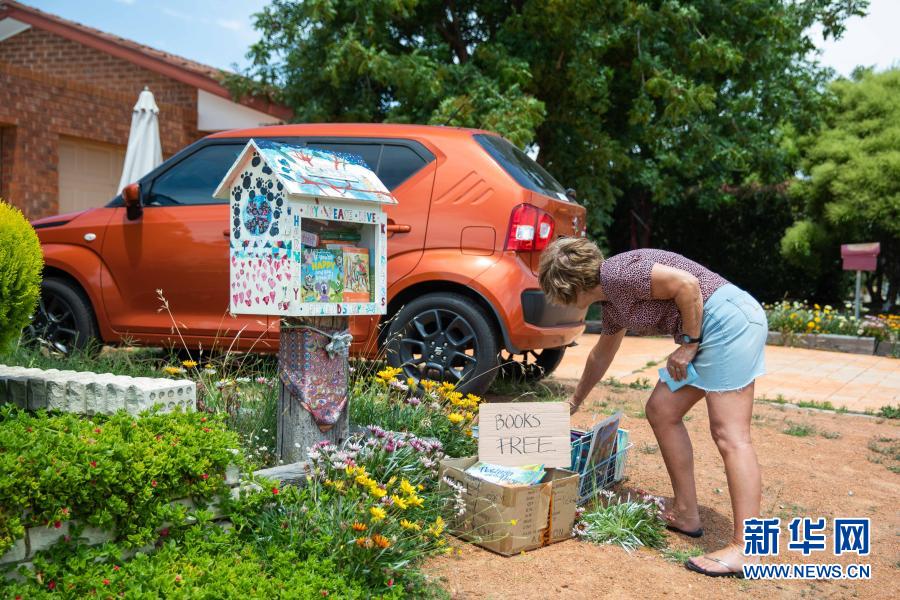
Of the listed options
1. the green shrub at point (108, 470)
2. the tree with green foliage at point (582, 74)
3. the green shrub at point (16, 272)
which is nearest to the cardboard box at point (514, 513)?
the green shrub at point (108, 470)

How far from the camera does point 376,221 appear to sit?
12.3 feet

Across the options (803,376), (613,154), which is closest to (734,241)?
(613,154)

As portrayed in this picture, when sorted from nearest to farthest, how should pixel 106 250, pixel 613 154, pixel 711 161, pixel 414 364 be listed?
1. pixel 414 364
2. pixel 106 250
3. pixel 613 154
4. pixel 711 161

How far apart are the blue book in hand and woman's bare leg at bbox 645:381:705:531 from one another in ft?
0.08

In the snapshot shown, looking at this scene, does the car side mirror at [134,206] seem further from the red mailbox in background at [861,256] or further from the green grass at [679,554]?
the red mailbox in background at [861,256]

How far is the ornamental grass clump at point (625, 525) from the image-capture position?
3410 mm

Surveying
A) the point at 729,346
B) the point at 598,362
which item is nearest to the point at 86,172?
the point at 598,362

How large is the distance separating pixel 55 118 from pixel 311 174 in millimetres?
9214

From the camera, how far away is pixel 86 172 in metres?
11.9

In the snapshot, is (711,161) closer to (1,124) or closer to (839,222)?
(839,222)

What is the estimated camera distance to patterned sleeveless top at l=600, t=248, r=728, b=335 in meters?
3.29

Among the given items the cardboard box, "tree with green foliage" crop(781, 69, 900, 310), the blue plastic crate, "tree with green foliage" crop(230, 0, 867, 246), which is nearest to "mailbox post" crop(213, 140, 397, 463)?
the cardboard box

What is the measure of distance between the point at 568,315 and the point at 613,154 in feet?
24.1

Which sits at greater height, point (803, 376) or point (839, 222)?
point (839, 222)
